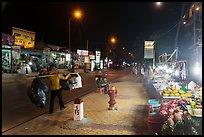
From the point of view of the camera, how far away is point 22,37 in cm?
2467

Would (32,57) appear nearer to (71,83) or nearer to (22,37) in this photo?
(22,37)

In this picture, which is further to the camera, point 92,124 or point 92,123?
point 92,123

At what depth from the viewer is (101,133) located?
5.99 meters

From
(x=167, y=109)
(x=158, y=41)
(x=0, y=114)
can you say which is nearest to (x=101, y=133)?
(x=167, y=109)

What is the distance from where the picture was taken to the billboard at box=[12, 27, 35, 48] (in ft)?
77.5

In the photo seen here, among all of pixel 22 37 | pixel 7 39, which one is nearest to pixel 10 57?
pixel 22 37

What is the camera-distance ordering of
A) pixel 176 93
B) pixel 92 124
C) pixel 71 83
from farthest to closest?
pixel 71 83 < pixel 176 93 < pixel 92 124

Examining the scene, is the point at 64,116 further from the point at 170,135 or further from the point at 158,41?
the point at 158,41

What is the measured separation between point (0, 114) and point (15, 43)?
56.0ft

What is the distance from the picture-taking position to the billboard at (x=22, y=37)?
77.5ft

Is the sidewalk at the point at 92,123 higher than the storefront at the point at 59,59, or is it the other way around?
the storefront at the point at 59,59

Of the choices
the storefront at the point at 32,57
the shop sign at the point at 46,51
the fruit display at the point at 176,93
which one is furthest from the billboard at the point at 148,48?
the shop sign at the point at 46,51

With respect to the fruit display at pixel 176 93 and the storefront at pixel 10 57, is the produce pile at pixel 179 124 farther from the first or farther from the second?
the storefront at pixel 10 57

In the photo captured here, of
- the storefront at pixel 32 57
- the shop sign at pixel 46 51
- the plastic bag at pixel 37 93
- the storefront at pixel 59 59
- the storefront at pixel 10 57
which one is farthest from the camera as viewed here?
the storefront at pixel 59 59
